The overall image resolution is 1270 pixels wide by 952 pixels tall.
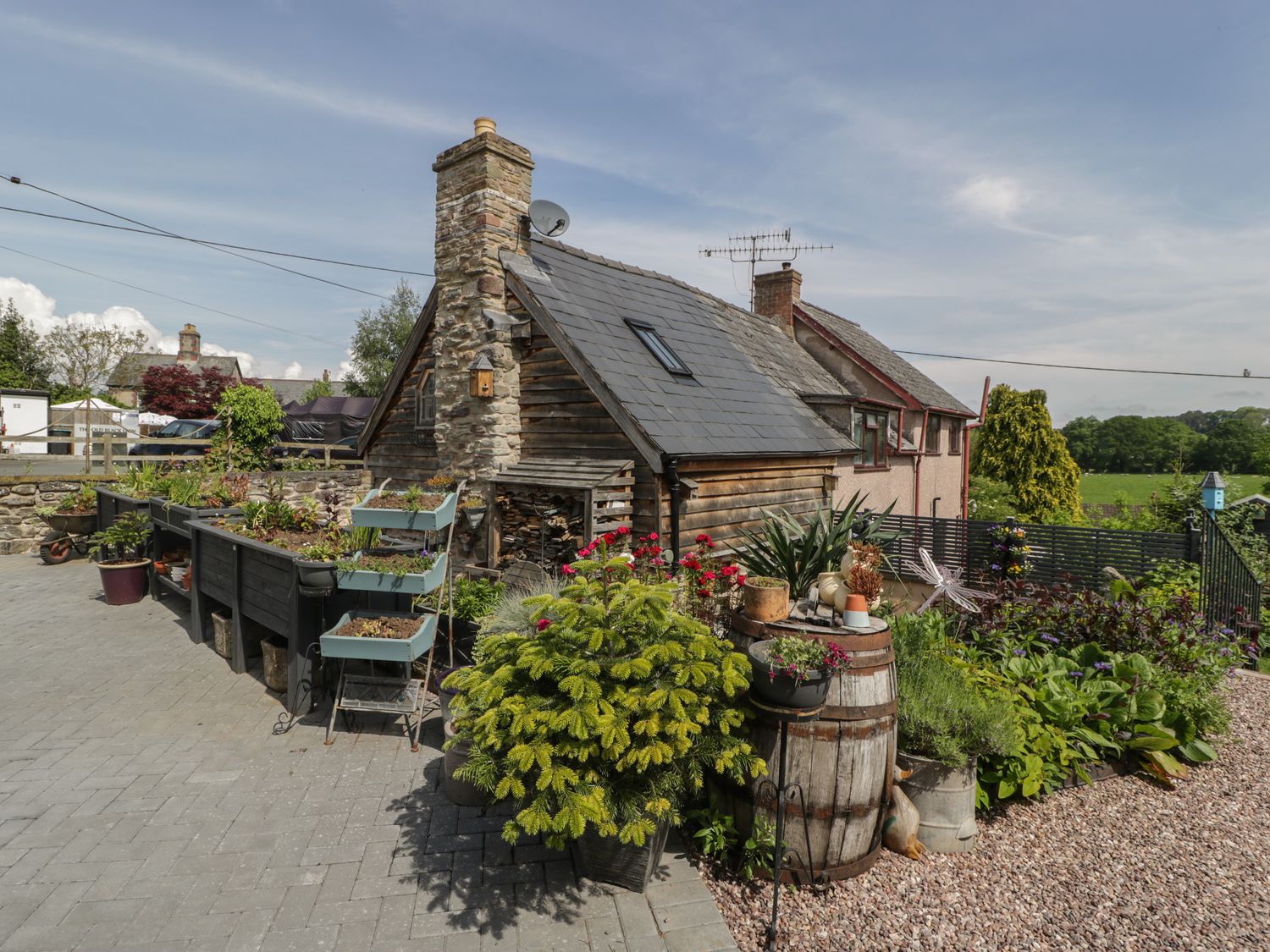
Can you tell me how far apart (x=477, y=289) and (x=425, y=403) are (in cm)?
269

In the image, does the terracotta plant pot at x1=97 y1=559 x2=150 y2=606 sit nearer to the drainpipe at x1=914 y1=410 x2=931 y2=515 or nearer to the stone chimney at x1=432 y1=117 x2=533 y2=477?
the stone chimney at x1=432 y1=117 x2=533 y2=477

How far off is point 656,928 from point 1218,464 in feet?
243

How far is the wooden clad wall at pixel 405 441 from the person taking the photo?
10.9m

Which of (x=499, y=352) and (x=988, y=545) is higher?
(x=499, y=352)

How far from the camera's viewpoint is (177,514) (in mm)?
8336

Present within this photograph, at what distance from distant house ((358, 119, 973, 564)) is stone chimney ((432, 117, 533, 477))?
0.07 ft

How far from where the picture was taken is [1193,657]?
5.79 metres

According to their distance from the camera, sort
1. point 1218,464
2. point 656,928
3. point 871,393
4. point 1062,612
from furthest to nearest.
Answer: point 1218,464 < point 871,393 < point 1062,612 < point 656,928

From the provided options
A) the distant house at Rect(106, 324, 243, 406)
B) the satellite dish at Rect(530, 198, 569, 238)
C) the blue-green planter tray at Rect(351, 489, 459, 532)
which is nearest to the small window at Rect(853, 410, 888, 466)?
the satellite dish at Rect(530, 198, 569, 238)

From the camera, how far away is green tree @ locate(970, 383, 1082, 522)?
22.6 metres

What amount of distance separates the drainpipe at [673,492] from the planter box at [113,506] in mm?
7615

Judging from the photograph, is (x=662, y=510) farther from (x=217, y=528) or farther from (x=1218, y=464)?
(x=1218, y=464)

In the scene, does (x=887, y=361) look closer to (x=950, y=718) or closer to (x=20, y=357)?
(x=950, y=718)

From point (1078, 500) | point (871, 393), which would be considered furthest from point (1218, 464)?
point (871, 393)
